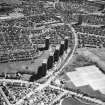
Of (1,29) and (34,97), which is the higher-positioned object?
(1,29)

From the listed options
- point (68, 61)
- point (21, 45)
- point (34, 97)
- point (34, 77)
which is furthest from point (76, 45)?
point (34, 97)

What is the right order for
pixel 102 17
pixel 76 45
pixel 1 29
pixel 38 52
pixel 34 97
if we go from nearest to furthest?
pixel 34 97 < pixel 38 52 < pixel 76 45 < pixel 1 29 < pixel 102 17

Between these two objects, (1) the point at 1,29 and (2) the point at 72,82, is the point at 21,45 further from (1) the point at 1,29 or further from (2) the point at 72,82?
(2) the point at 72,82

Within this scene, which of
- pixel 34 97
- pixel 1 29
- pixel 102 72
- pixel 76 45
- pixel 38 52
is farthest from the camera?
pixel 1 29

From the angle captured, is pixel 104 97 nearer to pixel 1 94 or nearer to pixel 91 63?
pixel 91 63

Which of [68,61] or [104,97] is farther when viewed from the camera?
[68,61]

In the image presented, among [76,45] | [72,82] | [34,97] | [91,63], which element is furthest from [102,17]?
[34,97]
